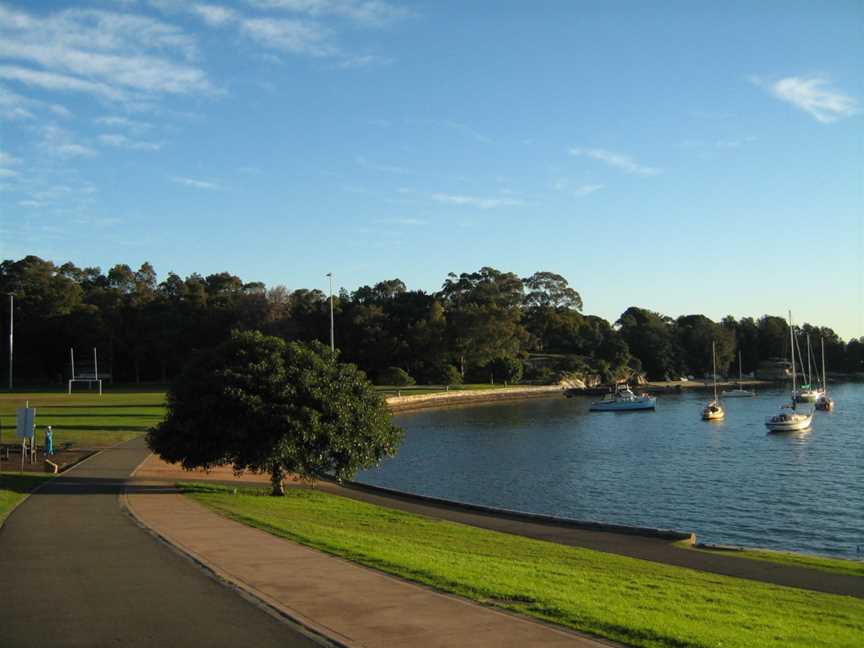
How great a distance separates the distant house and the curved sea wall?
7130cm

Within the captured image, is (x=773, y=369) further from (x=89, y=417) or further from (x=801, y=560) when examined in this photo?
(x=801, y=560)

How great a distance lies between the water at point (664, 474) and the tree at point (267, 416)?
8543mm

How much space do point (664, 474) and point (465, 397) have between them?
221ft

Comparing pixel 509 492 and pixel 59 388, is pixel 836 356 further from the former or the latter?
pixel 509 492

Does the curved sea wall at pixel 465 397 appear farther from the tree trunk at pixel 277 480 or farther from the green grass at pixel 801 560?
the green grass at pixel 801 560

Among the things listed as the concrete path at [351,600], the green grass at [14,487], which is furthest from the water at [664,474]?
the concrete path at [351,600]

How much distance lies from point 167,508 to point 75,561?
24.9 feet

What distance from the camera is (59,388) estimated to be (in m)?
110

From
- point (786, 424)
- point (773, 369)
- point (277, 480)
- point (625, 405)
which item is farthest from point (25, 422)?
point (773, 369)

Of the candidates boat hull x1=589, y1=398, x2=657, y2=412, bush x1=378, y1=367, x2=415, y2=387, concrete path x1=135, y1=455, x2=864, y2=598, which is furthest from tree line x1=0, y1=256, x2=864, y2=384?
concrete path x1=135, y1=455, x2=864, y2=598

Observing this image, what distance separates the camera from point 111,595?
11711 millimetres

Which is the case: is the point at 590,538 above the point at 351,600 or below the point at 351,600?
below

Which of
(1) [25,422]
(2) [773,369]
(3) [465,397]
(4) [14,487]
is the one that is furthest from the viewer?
(2) [773,369]

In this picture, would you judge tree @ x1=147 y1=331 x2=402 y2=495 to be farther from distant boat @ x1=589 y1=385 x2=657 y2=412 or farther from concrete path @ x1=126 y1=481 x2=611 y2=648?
distant boat @ x1=589 y1=385 x2=657 y2=412
